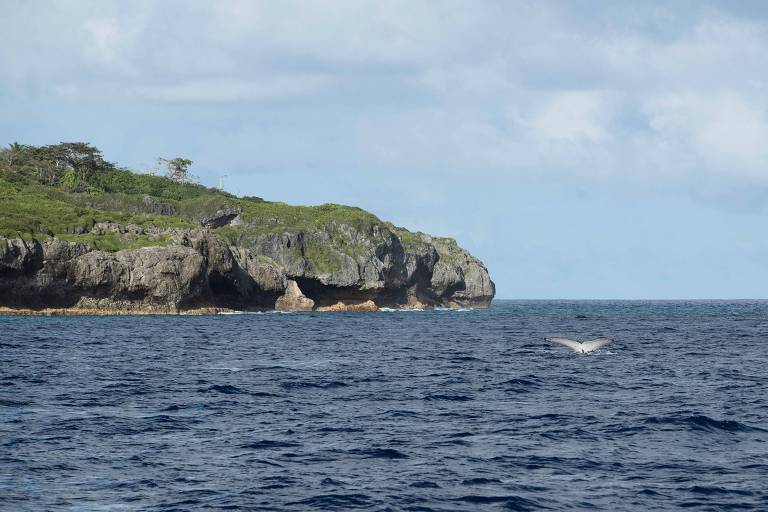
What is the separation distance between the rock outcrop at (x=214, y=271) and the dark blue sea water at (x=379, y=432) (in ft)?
210

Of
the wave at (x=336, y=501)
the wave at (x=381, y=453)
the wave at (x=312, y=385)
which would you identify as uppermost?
the wave at (x=312, y=385)

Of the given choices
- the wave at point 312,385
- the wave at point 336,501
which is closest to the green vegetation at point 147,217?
the wave at point 312,385

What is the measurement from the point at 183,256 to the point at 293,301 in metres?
38.8

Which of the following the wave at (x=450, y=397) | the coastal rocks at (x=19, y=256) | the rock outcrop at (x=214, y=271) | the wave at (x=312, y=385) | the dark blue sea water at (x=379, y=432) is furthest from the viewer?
the rock outcrop at (x=214, y=271)

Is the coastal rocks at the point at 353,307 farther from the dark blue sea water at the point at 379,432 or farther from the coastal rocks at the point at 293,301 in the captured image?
the dark blue sea water at the point at 379,432

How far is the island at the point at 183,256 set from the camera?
11731 centimetres

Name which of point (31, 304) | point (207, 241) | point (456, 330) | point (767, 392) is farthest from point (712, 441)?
point (207, 241)

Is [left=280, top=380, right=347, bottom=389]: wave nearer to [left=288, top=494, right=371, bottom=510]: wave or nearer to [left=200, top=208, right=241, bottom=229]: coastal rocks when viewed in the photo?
[left=288, top=494, right=371, bottom=510]: wave

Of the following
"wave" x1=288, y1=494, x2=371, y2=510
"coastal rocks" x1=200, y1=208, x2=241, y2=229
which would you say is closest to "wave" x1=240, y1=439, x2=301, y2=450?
"wave" x1=288, y1=494, x2=371, y2=510

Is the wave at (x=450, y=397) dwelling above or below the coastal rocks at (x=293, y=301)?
below

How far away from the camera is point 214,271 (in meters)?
136

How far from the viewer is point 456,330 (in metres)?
99.3

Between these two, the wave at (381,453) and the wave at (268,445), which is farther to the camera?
the wave at (268,445)

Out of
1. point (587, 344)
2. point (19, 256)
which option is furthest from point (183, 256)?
point (587, 344)
